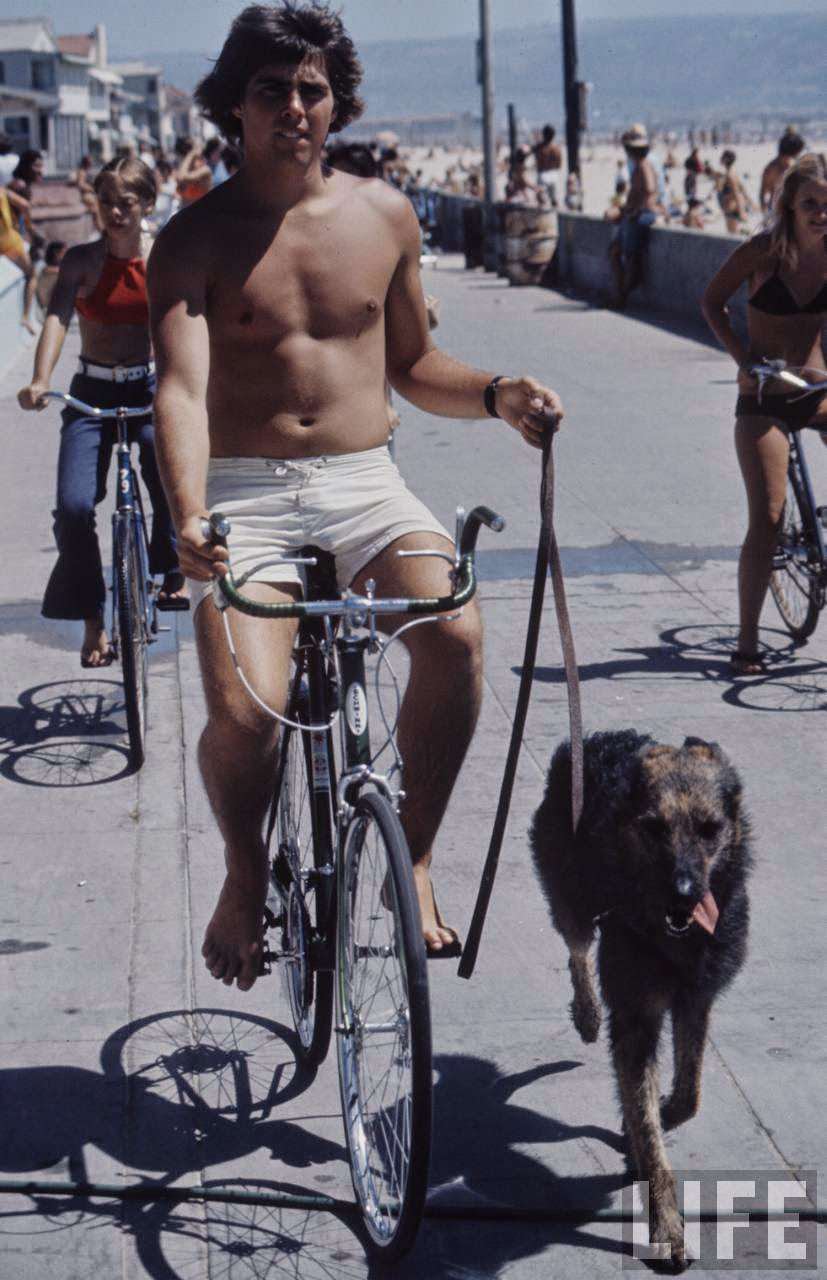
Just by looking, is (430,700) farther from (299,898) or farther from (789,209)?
(789,209)

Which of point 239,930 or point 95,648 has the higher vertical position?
point 239,930

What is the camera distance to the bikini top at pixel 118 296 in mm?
6688

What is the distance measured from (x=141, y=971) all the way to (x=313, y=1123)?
869mm

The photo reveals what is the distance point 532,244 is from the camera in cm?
2561

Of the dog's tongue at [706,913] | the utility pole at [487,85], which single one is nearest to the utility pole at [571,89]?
the utility pole at [487,85]

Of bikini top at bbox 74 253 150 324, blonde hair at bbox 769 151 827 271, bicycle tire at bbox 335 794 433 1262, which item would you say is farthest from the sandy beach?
bicycle tire at bbox 335 794 433 1262

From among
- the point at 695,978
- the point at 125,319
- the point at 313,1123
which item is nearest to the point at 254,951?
the point at 313,1123

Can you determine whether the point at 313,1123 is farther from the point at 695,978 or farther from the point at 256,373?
the point at 256,373

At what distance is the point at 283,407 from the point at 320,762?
0.77 metres

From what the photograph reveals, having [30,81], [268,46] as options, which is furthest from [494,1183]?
[30,81]

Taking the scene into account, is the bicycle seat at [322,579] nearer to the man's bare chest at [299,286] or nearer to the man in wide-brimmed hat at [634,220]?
the man's bare chest at [299,286]

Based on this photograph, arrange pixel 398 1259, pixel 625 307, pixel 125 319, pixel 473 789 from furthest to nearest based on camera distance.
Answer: pixel 625 307 < pixel 125 319 < pixel 473 789 < pixel 398 1259

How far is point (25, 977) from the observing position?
4.50 m

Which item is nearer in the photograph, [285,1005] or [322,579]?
[322,579]
